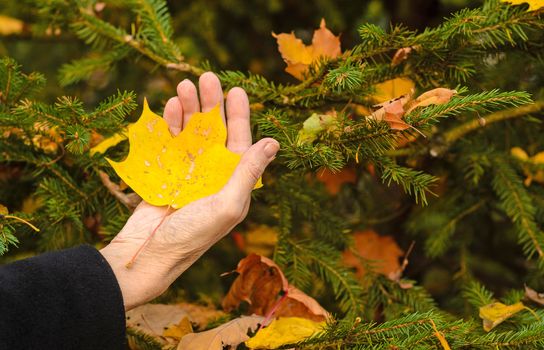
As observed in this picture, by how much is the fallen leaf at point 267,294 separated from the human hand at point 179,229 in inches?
Answer: 10.2

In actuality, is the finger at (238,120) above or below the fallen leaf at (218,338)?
above

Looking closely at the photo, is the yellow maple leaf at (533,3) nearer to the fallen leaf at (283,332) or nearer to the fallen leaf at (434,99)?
the fallen leaf at (434,99)

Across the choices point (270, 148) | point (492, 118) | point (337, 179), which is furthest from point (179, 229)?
point (492, 118)

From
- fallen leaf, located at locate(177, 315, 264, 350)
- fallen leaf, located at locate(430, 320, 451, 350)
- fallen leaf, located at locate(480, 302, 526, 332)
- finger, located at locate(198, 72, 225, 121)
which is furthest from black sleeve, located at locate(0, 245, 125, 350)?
fallen leaf, located at locate(480, 302, 526, 332)

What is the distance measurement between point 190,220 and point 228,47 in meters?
1.75

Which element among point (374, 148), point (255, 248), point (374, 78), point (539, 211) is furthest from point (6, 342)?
point (539, 211)

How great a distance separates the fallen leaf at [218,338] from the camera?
3.84 ft

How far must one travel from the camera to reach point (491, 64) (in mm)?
1643

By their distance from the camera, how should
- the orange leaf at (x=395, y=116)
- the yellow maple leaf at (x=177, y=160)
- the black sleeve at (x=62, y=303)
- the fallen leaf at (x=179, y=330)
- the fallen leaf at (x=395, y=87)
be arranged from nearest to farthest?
the black sleeve at (x=62, y=303), the orange leaf at (x=395, y=116), the yellow maple leaf at (x=177, y=160), the fallen leaf at (x=179, y=330), the fallen leaf at (x=395, y=87)

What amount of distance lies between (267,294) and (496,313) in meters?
0.50

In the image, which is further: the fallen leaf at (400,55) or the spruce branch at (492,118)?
the spruce branch at (492,118)

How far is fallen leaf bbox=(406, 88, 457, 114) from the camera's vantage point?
1120mm

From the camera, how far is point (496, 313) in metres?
1.24

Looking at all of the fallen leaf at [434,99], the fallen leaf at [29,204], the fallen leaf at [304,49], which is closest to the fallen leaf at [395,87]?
the fallen leaf at [304,49]
